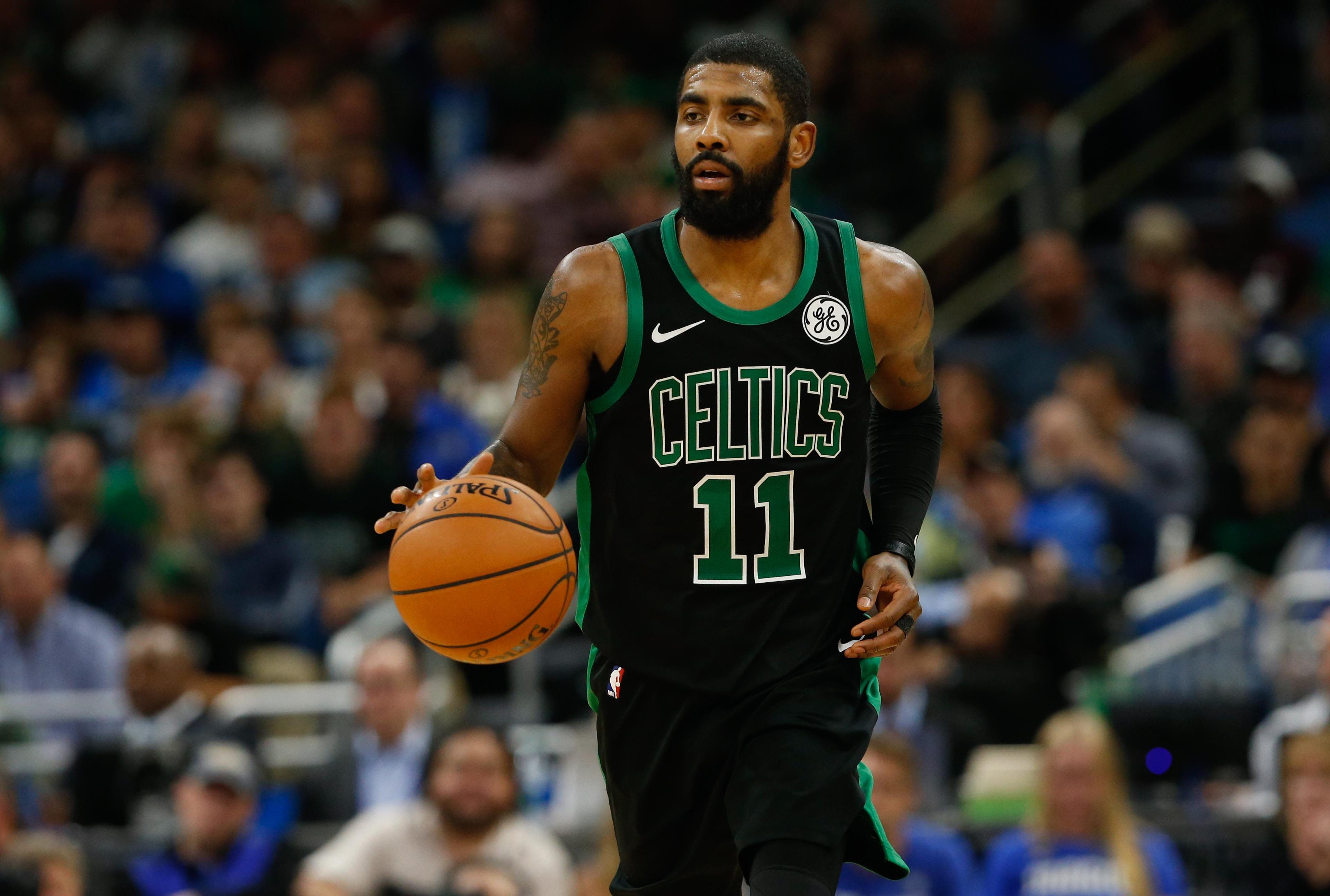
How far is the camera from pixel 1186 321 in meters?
10.1

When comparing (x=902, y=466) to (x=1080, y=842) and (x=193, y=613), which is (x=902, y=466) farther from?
(x=193, y=613)

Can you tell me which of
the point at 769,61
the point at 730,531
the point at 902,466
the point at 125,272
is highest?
the point at 125,272

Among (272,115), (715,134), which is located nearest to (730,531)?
(715,134)

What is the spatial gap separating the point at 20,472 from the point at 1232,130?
27.6 ft

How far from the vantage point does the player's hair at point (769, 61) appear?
427 centimetres

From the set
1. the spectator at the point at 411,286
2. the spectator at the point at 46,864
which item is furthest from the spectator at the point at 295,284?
the spectator at the point at 46,864

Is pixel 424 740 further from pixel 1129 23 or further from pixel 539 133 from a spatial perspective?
pixel 1129 23

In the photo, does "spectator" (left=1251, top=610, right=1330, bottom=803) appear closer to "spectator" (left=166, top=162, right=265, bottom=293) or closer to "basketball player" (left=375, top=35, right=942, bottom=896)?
"basketball player" (left=375, top=35, right=942, bottom=896)

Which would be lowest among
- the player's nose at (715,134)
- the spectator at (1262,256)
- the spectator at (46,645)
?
the spectator at (46,645)

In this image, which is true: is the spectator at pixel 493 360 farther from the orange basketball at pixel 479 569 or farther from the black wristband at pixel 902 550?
the orange basketball at pixel 479 569

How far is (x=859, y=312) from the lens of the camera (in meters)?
4.43

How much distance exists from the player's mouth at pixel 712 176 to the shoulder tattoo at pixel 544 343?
0.41 metres

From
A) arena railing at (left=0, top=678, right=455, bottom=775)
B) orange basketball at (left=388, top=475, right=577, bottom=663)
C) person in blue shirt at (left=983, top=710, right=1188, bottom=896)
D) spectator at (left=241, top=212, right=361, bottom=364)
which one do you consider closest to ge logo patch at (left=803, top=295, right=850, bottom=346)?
orange basketball at (left=388, top=475, right=577, bottom=663)

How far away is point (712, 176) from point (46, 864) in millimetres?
4714
